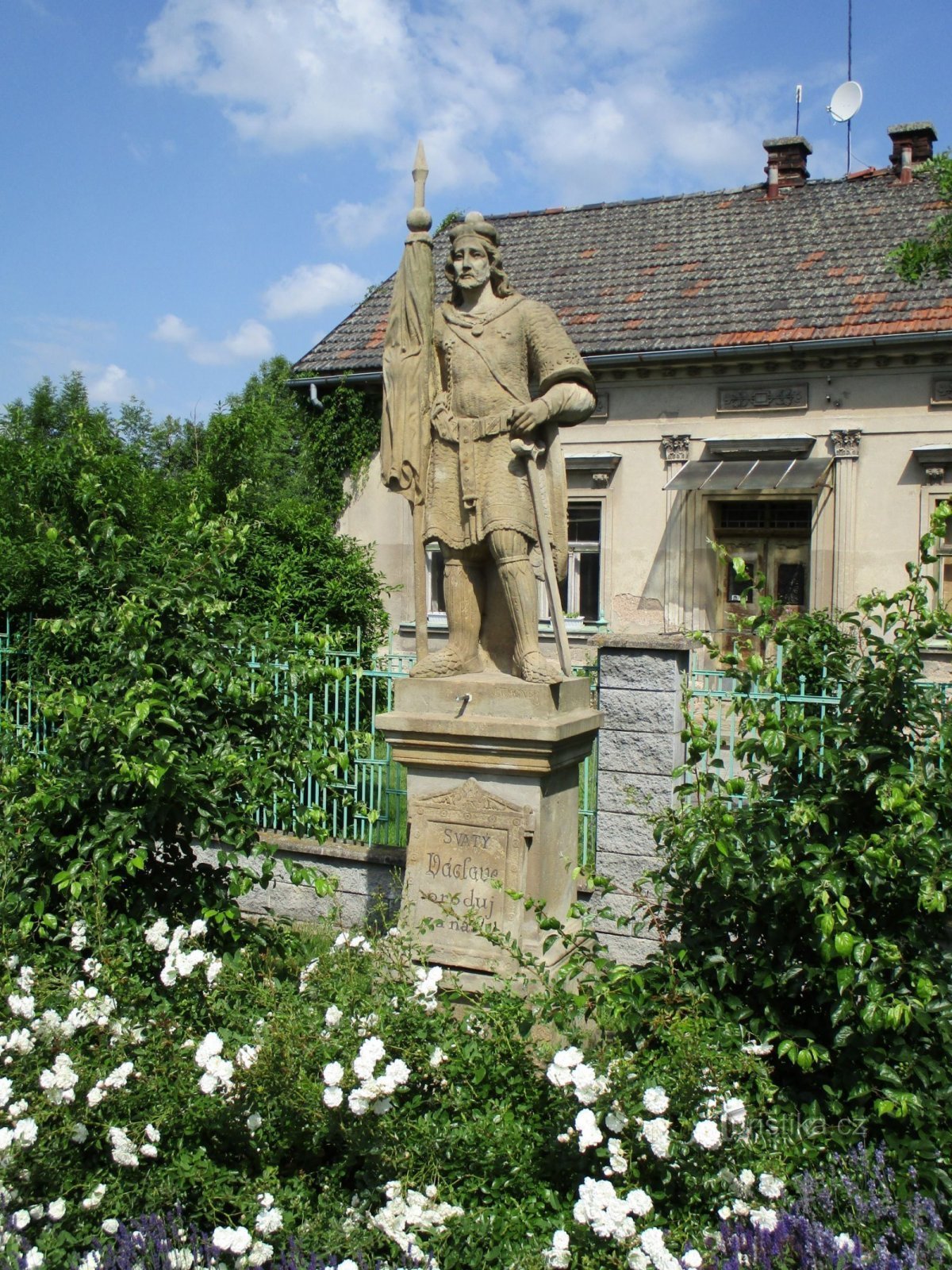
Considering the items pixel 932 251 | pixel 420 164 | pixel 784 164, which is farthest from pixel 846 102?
pixel 420 164

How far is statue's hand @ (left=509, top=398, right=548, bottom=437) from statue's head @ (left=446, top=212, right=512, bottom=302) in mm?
571

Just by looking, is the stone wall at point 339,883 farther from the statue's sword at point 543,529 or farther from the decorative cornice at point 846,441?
the decorative cornice at point 846,441

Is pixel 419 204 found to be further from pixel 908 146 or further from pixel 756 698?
pixel 908 146

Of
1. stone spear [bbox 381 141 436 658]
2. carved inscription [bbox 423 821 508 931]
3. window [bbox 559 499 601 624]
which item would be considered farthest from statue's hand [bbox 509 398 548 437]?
window [bbox 559 499 601 624]

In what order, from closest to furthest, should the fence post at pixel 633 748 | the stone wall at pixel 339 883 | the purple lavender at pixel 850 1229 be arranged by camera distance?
the purple lavender at pixel 850 1229 → the fence post at pixel 633 748 → the stone wall at pixel 339 883

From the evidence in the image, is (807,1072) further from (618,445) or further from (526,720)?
(618,445)

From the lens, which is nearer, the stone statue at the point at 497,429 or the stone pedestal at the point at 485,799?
the stone pedestal at the point at 485,799

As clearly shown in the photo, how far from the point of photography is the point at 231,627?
4668 millimetres

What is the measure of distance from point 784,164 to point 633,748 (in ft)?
45.4

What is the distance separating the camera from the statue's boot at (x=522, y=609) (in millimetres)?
4648

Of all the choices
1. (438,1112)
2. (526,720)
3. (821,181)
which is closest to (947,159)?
(526,720)

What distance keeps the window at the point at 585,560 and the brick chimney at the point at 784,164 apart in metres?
5.53

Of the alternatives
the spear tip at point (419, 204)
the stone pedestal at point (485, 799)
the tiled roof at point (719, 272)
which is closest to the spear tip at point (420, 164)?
the spear tip at point (419, 204)

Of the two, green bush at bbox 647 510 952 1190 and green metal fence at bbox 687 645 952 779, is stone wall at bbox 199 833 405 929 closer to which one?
green metal fence at bbox 687 645 952 779
